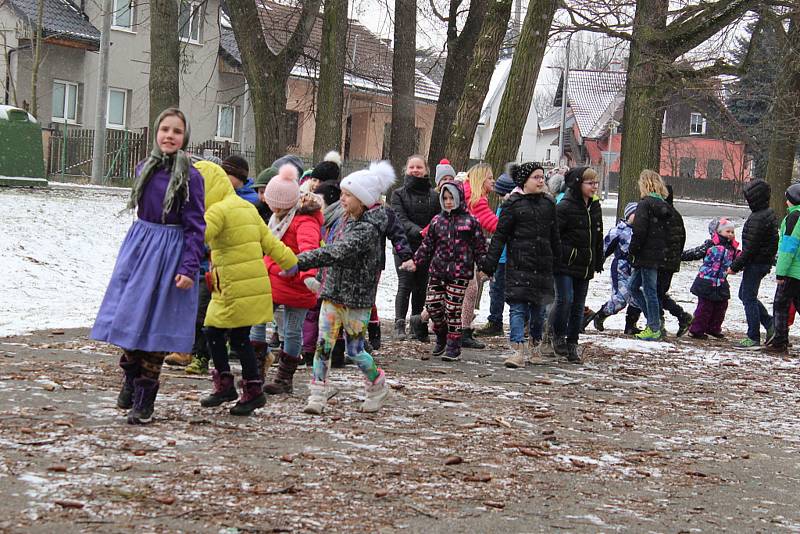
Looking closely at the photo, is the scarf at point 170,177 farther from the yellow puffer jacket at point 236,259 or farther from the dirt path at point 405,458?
the dirt path at point 405,458

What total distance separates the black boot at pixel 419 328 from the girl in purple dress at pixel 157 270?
5055 millimetres

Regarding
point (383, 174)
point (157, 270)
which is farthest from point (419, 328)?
point (157, 270)

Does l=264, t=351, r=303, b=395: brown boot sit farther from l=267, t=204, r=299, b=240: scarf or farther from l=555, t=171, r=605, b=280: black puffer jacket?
l=555, t=171, r=605, b=280: black puffer jacket

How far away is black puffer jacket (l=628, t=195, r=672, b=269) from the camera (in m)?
12.5

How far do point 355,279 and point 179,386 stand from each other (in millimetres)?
1564

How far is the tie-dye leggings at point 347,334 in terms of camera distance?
290 inches

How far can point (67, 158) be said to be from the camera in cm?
3198

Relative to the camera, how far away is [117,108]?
1516 inches

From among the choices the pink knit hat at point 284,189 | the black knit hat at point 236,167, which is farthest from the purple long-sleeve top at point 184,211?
the black knit hat at point 236,167

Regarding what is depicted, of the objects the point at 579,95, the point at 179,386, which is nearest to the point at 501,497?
the point at 179,386

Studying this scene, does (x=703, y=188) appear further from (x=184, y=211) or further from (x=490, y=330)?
(x=184, y=211)

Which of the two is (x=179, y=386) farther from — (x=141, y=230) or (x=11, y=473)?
(x=11, y=473)

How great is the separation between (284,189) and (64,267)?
331 inches

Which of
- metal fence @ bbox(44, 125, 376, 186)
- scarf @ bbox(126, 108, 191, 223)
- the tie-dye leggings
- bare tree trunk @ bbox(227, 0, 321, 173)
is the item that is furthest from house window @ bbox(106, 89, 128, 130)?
scarf @ bbox(126, 108, 191, 223)
